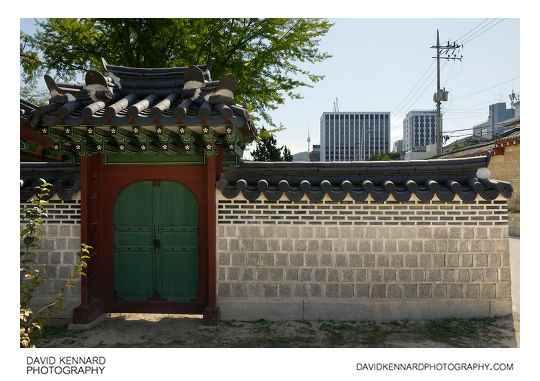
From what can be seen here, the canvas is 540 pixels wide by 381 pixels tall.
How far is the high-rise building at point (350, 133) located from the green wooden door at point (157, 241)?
8413cm

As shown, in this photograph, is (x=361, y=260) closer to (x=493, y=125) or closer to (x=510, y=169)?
(x=510, y=169)

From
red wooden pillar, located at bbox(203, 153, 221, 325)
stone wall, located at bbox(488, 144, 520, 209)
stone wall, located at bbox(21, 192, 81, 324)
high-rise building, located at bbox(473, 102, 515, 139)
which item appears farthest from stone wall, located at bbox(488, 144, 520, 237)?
stone wall, located at bbox(21, 192, 81, 324)

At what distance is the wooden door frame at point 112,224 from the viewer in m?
5.77

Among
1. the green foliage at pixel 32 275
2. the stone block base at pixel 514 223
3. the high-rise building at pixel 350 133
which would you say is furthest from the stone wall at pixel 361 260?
the high-rise building at pixel 350 133

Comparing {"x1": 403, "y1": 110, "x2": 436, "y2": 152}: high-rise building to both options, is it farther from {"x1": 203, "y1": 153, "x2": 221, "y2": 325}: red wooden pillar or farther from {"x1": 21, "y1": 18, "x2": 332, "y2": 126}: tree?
{"x1": 203, "y1": 153, "x2": 221, "y2": 325}: red wooden pillar

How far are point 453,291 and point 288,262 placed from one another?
104 inches

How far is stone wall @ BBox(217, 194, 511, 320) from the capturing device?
5.82 m

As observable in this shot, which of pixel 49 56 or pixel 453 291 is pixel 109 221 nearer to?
pixel 453 291

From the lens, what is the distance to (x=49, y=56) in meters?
12.6

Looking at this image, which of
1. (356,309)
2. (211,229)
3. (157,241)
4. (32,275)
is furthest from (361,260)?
(32,275)

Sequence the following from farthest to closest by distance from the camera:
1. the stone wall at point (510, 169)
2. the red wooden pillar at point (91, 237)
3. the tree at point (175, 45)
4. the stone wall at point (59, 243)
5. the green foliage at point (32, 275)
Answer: the stone wall at point (510, 169)
the tree at point (175, 45)
the stone wall at point (59, 243)
the red wooden pillar at point (91, 237)
the green foliage at point (32, 275)

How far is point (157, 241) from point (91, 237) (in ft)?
3.37

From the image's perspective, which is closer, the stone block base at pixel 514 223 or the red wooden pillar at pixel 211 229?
the red wooden pillar at pixel 211 229

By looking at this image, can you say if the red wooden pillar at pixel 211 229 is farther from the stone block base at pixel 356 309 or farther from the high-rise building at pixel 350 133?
the high-rise building at pixel 350 133
